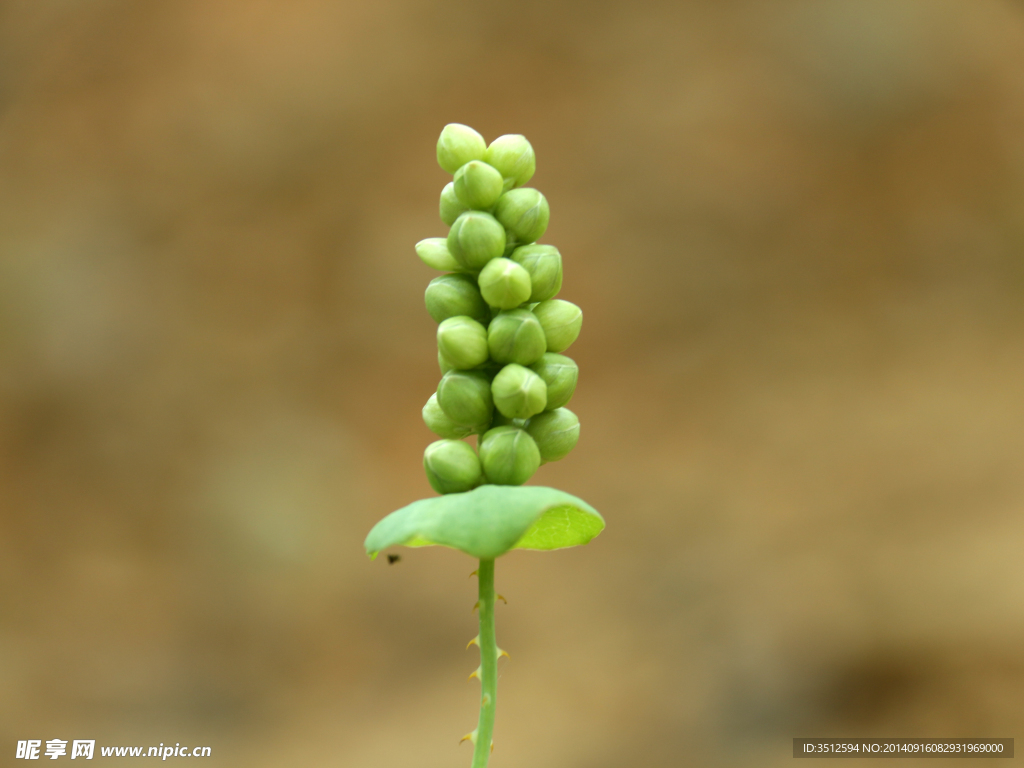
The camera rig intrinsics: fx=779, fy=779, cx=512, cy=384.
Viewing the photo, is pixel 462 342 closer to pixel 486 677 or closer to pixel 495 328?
pixel 495 328

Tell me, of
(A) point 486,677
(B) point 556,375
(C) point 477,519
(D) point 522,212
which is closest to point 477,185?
(D) point 522,212

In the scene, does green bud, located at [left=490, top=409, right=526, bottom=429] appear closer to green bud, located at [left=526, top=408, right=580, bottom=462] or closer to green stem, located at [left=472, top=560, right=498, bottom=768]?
green bud, located at [left=526, top=408, right=580, bottom=462]

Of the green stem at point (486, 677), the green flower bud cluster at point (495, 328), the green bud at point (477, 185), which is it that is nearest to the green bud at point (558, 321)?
the green flower bud cluster at point (495, 328)

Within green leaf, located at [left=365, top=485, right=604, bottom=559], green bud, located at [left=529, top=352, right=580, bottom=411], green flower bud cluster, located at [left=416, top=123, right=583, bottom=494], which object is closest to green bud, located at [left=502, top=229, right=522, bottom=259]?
green flower bud cluster, located at [left=416, top=123, right=583, bottom=494]

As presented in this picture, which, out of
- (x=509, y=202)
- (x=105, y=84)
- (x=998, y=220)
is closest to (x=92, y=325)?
(x=105, y=84)

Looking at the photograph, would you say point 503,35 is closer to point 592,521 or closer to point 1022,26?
point 1022,26

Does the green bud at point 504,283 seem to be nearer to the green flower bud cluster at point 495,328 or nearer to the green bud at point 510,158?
the green flower bud cluster at point 495,328

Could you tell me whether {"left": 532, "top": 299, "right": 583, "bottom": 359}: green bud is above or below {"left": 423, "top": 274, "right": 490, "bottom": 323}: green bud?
below

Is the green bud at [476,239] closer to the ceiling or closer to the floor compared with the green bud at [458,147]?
closer to the floor
